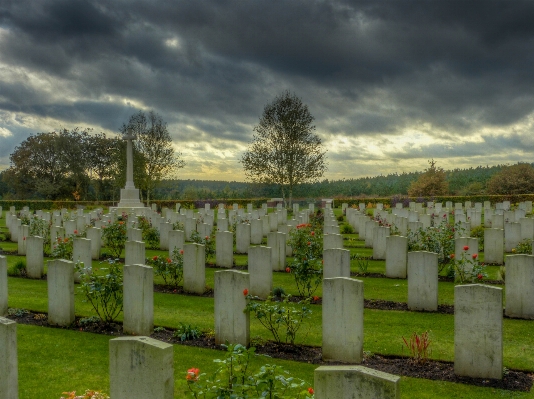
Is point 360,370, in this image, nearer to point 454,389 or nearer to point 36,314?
point 454,389

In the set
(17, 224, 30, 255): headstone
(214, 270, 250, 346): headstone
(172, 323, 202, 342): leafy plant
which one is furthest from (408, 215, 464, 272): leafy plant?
(17, 224, 30, 255): headstone

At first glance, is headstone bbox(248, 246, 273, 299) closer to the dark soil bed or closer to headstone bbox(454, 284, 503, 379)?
the dark soil bed

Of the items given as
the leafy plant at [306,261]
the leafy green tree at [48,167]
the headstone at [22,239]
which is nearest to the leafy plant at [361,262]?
the leafy plant at [306,261]

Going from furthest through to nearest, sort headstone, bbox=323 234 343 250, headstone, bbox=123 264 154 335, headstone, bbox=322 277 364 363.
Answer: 1. headstone, bbox=323 234 343 250
2. headstone, bbox=123 264 154 335
3. headstone, bbox=322 277 364 363

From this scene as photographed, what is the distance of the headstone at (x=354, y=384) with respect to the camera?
3195 millimetres

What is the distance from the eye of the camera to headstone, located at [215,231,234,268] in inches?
550

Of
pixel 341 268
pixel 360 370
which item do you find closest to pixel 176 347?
pixel 341 268

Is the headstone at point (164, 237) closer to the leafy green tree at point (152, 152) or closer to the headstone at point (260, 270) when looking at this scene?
the headstone at point (260, 270)

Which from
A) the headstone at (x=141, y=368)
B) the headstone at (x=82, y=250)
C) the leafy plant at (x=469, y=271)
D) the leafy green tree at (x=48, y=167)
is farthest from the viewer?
the leafy green tree at (x=48, y=167)

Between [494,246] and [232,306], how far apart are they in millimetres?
10389

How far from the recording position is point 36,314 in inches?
370

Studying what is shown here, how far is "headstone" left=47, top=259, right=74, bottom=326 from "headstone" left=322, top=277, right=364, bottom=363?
14.8ft

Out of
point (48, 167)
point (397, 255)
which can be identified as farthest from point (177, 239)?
point (48, 167)

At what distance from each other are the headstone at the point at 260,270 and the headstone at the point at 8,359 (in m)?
6.17
